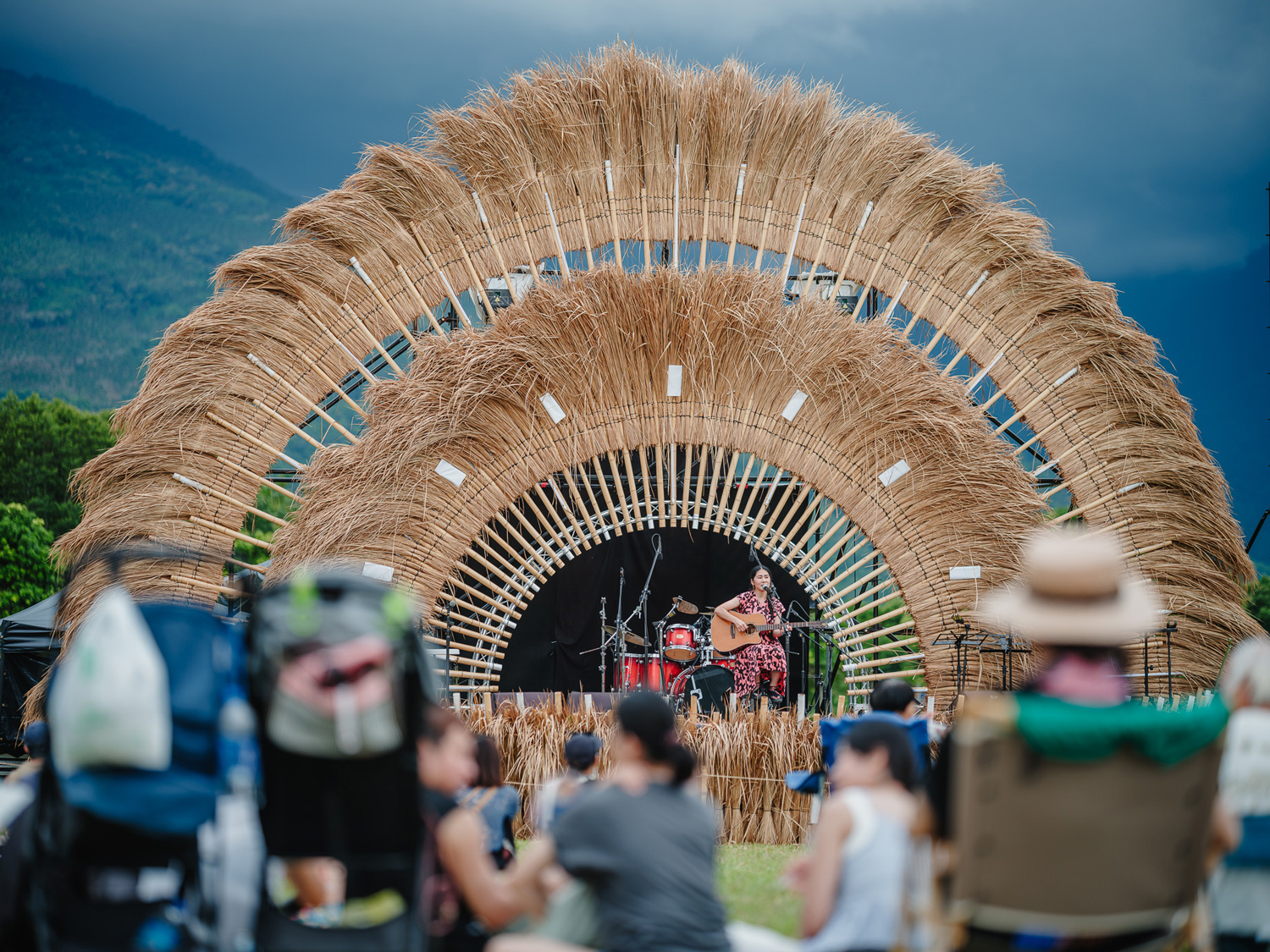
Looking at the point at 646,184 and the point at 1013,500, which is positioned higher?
the point at 646,184

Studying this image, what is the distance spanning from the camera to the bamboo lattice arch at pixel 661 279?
6.53 meters

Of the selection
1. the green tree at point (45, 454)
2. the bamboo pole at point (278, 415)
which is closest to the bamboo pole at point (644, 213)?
the bamboo pole at point (278, 415)

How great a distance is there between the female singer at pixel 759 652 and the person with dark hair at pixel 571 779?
3.84 metres

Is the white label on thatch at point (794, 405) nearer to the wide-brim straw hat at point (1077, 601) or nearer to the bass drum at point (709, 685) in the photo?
the bass drum at point (709, 685)

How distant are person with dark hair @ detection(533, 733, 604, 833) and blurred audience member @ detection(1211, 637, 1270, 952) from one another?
5.96 feet

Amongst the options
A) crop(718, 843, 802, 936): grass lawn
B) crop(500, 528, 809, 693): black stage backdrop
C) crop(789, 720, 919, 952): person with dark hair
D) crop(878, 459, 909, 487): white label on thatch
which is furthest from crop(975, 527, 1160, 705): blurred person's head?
crop(500, 528, 809, 693): black stage backdrop

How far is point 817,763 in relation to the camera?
5730mm

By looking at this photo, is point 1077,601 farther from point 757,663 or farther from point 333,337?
point 333,337

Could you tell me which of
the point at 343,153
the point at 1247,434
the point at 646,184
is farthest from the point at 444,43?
the point at 646,184

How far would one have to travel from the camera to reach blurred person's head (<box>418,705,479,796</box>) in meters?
2.44

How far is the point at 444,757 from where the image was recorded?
2.55m

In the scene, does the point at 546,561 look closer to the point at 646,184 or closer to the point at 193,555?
the point at 646,184

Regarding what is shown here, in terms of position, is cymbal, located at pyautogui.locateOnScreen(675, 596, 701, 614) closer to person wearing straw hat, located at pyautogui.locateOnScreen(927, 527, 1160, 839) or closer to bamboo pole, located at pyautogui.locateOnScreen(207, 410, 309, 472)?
bamboo pole, located at pyautogui.locateOnScreen(207, 410, 309, 472)

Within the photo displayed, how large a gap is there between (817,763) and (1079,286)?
3.74m
